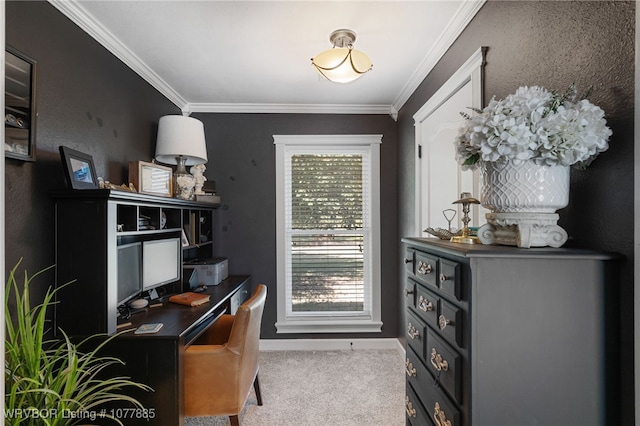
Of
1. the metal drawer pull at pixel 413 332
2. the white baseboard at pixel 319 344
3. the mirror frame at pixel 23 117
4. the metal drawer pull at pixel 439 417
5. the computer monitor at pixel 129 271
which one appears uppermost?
the mirror frame at pixel 23 117

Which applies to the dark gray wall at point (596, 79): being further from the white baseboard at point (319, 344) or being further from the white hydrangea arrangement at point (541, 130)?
the white baseboard at point (319, 344)

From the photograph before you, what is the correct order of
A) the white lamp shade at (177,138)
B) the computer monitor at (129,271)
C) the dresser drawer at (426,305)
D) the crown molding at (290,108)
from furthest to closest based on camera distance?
the crown molding at (290,108)
the white lamp shade at (177,138)
the computer monitor at (129,271)
the dresser drawer at (426,305)

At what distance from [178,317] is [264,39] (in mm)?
1832

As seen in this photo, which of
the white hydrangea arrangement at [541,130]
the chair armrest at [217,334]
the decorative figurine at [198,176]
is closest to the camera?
the white hydrangea arrangement at [541,130]

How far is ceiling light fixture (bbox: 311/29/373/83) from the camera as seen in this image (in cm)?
192

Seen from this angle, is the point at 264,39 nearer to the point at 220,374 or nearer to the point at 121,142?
the point at 121,142

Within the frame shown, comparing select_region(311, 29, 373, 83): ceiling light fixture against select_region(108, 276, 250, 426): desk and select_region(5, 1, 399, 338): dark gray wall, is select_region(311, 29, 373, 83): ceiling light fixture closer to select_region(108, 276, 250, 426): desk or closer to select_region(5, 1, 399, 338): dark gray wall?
select_region(5, 1, 399, 338): dark gray wall

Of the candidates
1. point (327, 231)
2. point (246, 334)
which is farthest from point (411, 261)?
point (327, 231)

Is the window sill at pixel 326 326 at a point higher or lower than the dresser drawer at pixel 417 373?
lower

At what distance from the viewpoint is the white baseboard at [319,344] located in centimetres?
336

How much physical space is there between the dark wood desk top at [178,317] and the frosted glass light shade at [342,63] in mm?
1701

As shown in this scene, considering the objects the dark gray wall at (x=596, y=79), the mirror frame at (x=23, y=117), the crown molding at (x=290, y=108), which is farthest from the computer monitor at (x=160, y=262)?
the dark gray wall at (x=596, y=79)

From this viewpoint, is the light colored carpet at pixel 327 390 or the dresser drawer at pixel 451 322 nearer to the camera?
the dresser drawer at pixel 451 322

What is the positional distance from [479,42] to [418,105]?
0.98 metres
